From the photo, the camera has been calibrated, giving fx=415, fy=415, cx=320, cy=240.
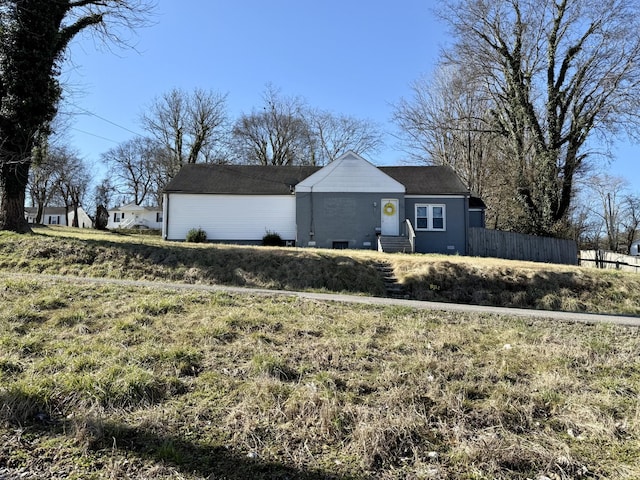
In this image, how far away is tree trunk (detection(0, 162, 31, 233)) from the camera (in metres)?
14.9

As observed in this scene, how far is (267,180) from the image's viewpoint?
82.9ft

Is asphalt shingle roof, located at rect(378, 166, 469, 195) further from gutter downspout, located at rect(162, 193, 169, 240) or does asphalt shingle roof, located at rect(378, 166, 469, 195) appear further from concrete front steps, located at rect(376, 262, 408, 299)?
gutter downspout, located at rect(162, 193, 169, 240)

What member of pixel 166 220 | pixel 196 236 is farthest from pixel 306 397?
pixel 166 220

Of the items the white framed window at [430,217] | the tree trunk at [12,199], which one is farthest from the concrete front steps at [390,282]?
the tree trunk at [12,199]

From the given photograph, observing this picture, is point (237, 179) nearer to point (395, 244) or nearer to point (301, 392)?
point (395, 244)

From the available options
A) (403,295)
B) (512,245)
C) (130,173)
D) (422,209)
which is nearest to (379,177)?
(422,209)

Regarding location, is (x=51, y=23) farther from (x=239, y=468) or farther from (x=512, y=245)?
(x=512, y=245)

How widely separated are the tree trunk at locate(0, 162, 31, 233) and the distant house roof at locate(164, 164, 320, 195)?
8485 millimetres

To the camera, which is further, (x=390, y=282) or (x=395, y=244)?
(x=395, y=244)

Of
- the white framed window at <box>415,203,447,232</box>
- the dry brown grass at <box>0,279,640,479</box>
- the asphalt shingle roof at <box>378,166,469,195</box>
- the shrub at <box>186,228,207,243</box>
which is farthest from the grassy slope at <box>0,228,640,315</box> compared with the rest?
the asphalt shingle roof at <box>378,166,469,195</box>

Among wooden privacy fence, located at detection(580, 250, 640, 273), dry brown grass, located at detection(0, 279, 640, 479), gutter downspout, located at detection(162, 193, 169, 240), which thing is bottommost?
dry brown grass, located at detection(0, 279, 640, 479)

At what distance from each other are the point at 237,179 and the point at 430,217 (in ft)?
38.1

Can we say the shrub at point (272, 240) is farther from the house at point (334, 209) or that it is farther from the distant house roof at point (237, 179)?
the distant house roof at point (237, 179)

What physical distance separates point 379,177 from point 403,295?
11014 millimetres
